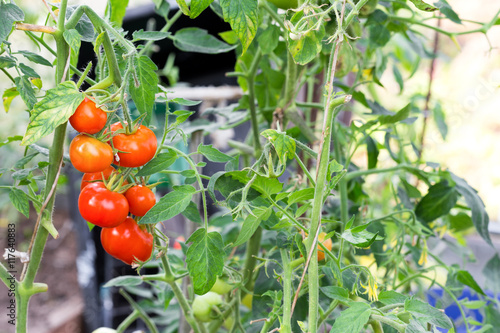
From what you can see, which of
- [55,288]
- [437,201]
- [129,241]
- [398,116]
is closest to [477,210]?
[437,201]

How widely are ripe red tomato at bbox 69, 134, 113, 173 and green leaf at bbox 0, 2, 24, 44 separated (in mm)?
101

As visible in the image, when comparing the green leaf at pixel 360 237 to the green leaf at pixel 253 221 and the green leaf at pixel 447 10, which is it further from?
the green leaf at pixel 447 10

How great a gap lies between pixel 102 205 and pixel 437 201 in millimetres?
488

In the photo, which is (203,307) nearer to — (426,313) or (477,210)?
(426,313)

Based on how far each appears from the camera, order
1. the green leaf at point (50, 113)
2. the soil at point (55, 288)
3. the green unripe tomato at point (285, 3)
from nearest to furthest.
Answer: the green leaf at point (50, 113), the green unripe tomato at point (285, 3), the soil at point (55, 288)

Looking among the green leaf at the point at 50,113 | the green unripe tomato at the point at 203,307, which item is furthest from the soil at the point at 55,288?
the green leaf at the point at 50,113

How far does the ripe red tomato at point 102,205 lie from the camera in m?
0.40

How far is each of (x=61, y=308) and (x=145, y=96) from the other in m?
1.77

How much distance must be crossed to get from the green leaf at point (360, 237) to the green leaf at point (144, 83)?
206mm

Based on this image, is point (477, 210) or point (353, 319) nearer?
point (353, 319)

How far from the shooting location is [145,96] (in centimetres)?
39

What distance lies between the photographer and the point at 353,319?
1.15 ft

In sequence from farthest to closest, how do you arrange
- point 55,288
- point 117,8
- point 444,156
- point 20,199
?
point 55,288, point 444,156, point 117,8, point 20,199

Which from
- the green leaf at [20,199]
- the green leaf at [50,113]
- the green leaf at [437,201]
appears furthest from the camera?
the green leaf at [437,201]
